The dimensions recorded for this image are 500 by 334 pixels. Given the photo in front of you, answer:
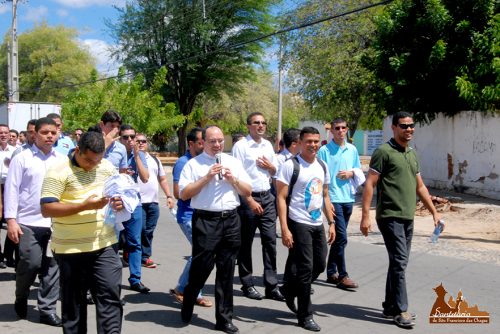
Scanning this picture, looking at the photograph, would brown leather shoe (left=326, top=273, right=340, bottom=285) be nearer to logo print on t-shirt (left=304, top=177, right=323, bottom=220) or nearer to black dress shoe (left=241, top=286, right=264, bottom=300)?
black dress shoe (left=241, top=286, right=264, bottom=300)

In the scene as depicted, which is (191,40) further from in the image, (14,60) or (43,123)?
(43,123)

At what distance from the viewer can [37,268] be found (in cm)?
542

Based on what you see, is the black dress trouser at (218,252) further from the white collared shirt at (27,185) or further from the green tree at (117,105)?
the green tree at (117,105)

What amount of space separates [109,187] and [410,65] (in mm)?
13994

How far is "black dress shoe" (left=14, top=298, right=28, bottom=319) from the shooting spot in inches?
220

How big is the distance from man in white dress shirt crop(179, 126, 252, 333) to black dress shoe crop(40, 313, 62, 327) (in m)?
1.30

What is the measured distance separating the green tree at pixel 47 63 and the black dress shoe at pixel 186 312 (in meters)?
49.2

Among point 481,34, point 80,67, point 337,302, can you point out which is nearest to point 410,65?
point 481,34

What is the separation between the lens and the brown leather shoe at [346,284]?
22.1 feet

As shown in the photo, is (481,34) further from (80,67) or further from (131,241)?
(80,67)

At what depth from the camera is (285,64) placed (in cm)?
2483

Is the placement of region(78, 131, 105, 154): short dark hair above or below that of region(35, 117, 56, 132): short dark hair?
below

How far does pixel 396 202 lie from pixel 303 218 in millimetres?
895

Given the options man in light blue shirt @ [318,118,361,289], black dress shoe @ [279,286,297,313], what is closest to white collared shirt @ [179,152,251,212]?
black dress shoe @ [279,286,297,313]
